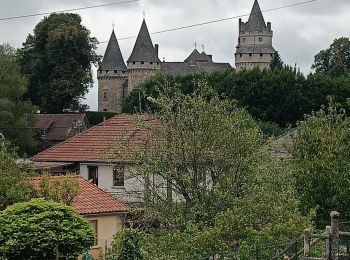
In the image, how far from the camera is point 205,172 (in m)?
24.8

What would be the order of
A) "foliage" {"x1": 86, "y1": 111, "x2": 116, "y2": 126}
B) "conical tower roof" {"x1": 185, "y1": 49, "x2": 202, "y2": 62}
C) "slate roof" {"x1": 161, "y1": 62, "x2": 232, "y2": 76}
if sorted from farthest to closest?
"conical tower roof" {"x1": 185, "y1": 49, "x2": 202, "y2": 62} → "slate roof" {"x1": 161, "y1": 62, "x2": 232, "y2": 76} → "foliage" {"x1": 86, "y1": 111, "x2": 116, "y2": 126}

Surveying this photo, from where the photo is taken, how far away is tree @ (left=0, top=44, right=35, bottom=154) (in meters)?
63.4

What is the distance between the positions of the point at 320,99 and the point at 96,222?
145 feet

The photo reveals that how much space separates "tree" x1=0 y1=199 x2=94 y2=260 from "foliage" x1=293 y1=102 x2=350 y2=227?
23.0 feet

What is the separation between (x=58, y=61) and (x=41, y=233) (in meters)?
60.7

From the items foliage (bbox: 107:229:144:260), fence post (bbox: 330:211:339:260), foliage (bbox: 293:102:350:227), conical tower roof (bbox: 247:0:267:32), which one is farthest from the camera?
conical tower roof (bbox: 247:0:267:32)

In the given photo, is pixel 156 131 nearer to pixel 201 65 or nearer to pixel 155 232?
pixel 155 232

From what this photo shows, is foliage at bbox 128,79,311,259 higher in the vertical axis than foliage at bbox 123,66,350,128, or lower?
lower

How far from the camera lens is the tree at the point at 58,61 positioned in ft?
264

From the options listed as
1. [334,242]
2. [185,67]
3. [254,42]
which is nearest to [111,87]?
[185,67]

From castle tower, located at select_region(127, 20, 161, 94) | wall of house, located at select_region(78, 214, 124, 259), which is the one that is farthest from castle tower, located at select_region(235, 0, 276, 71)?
wall of house, located at select_region(78, 214, 124, 259)

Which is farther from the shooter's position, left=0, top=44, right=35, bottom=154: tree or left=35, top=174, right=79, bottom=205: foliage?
left=0, top=44, right=35, bottom=154: tree

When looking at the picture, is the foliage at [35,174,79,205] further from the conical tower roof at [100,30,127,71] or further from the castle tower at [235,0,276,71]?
the castle tower at [235,0,276,71]

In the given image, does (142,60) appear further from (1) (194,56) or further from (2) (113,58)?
(1) (194,56)
